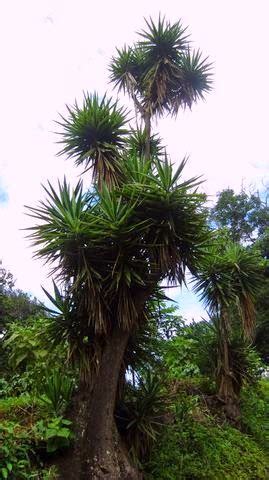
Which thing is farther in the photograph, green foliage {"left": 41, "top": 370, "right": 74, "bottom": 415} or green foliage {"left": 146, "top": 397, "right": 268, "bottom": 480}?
green foliage {"left": 146, "top": 397, "right": 268, "bottom": 480}

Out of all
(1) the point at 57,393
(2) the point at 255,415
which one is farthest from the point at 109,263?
(2) the point at 255,415

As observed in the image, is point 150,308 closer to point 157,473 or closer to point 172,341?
point 157,473

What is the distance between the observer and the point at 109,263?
5.38 m

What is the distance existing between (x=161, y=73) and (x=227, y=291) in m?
4.12

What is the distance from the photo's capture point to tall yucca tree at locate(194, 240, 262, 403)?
786cm

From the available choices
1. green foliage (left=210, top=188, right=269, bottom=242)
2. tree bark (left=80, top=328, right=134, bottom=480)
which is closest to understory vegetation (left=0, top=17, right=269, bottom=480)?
tree bark (left=80, top=328, right=134, bottom=480)

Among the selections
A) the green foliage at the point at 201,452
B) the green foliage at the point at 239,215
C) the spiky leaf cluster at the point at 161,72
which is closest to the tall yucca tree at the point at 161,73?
the spiky leaf cluster at the point at 161,72

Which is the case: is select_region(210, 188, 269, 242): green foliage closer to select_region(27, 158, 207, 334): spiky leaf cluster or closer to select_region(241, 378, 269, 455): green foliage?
select_region(241, 378, 269, 455): green foliage

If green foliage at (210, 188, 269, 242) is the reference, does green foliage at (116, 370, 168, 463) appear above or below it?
below

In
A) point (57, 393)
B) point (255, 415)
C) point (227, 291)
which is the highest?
point (227, 291)

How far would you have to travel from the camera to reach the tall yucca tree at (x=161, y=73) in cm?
836

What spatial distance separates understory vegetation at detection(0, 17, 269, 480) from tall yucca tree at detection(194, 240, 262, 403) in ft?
0.08

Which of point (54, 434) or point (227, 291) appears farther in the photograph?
point (227, 291)

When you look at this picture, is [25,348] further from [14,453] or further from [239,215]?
[239,215]
